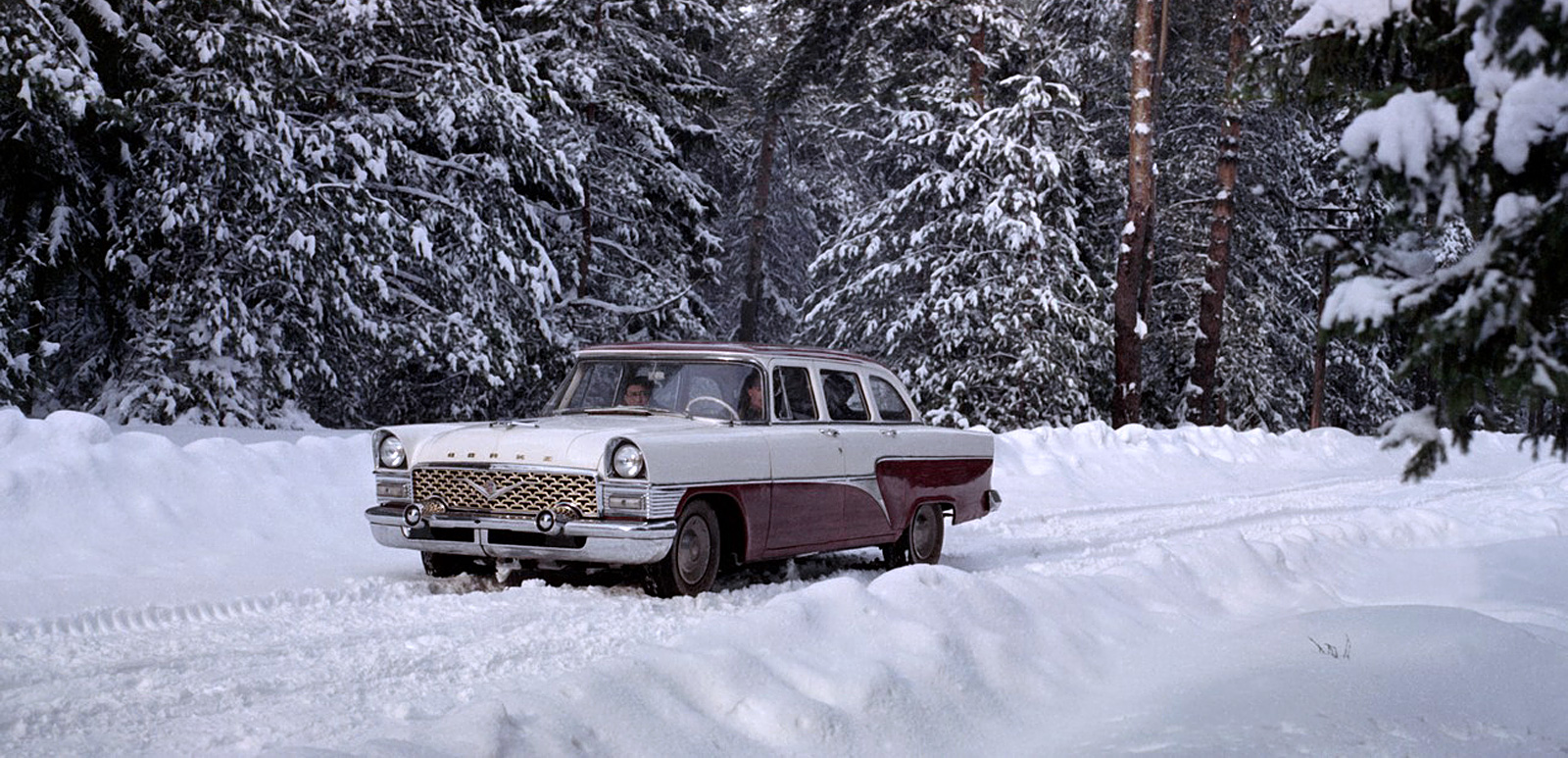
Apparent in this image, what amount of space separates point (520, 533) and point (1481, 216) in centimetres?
581

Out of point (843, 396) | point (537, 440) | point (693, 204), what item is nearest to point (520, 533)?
point (537, 440)

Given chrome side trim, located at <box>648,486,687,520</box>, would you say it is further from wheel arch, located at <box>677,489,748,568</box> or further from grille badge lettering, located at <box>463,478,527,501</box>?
grille badge lettering, located at <box>463,478,527,501</box>

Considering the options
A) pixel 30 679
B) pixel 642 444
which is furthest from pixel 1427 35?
pixel 30 679

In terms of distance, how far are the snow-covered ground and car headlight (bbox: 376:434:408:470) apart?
0.74 meters

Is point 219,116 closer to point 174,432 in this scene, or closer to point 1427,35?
point 174,432

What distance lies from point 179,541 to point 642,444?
4118 mm

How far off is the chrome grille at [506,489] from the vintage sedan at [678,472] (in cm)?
1

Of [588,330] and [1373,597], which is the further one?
[588,330]

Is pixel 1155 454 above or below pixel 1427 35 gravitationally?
below

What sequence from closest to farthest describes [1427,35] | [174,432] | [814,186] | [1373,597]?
[1427,35]
[1373,597]
[174,432]
[814,186]

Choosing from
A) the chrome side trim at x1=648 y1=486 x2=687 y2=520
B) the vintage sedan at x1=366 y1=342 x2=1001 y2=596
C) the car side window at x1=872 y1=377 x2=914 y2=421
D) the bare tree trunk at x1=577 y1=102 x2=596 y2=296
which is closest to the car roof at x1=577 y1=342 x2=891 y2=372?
the vintage sedan at x1=366 y1=342 x2=1001 y2=596

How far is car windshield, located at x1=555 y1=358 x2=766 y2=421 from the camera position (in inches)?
383

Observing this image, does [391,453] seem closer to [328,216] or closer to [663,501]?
[663,501]

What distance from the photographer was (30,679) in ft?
19.8
